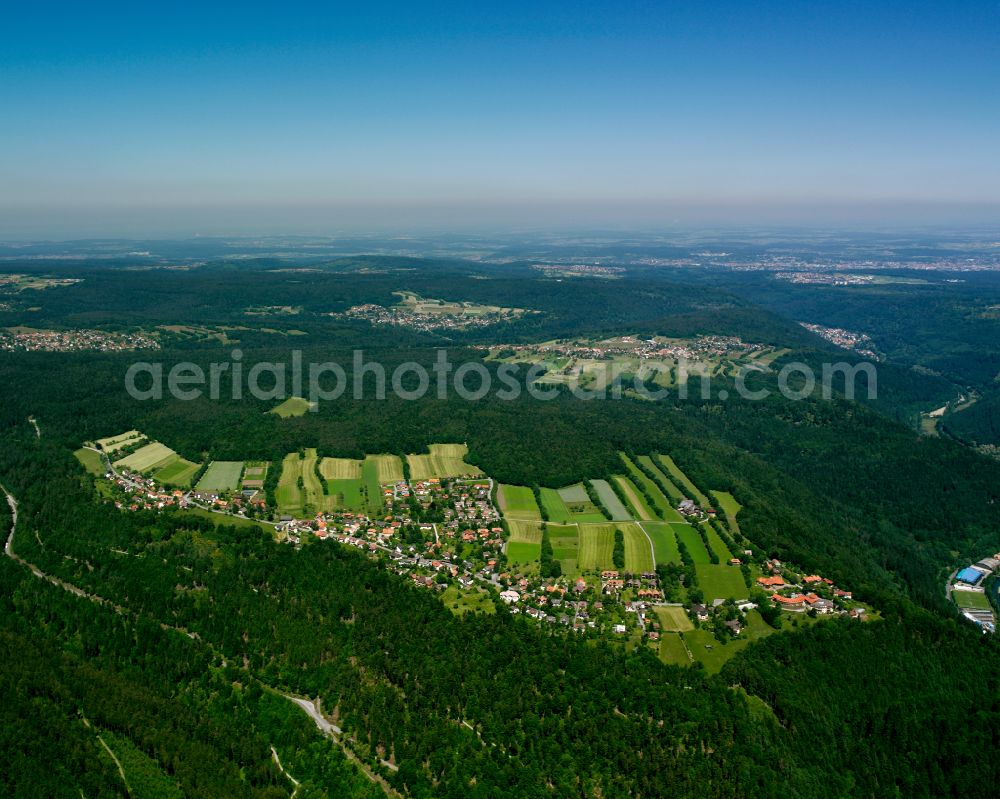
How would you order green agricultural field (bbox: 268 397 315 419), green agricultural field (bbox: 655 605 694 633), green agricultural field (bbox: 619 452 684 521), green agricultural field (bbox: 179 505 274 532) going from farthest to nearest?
green agricultural field (bbox: 268 397 315 419) < green agricultural field (bbox: 619 452 684 521) < green agricultural field (bbox: 179 505 274 532) < green agricultural field (bbox: 655 605 694 633)

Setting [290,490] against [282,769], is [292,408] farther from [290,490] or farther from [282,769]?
[282,769]

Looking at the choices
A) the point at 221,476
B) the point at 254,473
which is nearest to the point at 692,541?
the point at 254,473

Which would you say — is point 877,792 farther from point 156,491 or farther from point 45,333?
point 45,333

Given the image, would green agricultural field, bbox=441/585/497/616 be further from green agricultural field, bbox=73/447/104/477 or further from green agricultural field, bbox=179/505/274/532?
green agricultural field, bbox=73/447/104/477

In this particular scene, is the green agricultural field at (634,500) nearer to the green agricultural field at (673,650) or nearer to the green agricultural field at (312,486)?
the green agricultural field at (673,650)

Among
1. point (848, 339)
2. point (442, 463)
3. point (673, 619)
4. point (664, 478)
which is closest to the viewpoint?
point (673, 619)

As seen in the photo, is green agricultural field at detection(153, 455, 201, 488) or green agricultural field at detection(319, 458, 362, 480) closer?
green agricultural field at detection(153, 455, 201, 488)

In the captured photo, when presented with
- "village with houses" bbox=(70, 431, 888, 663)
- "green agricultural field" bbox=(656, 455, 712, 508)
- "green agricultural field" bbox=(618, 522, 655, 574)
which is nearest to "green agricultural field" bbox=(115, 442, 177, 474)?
"village with houses" bbox=(70, 431, 888, 663)

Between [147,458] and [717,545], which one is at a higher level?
[147,458]
